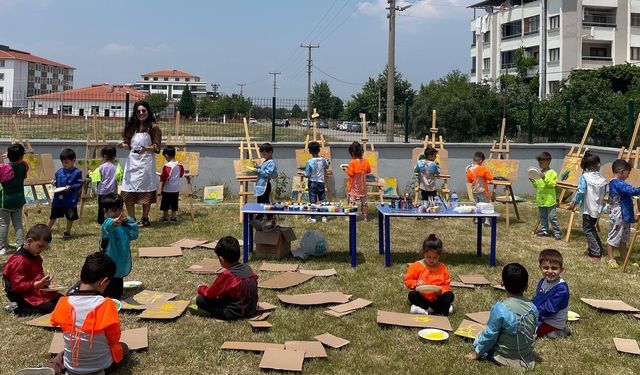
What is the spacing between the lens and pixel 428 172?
11094 mm

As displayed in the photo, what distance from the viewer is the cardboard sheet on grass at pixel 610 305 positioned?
615 cm

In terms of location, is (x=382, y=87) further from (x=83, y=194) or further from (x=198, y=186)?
(x=83, y=194)

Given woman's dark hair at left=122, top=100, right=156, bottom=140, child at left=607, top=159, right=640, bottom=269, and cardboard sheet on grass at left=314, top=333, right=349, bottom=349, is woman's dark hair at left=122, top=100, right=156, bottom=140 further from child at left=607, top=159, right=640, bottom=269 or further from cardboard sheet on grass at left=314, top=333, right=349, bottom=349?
child at left=607, top=159, right=640, bottom=269

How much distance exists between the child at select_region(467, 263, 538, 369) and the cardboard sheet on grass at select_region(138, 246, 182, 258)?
5021 millimetres

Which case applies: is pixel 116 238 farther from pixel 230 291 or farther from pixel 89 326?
pixel 89 326

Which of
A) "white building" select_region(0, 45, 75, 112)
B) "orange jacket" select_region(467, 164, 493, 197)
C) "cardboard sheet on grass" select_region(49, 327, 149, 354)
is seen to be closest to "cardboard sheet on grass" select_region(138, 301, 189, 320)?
"cardboard sheet on grass" select_region(49, 327, 149, 354)

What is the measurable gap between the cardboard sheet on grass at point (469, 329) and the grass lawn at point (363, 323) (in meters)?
0.07

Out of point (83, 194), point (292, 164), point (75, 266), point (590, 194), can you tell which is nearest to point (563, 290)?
point (590, 194)

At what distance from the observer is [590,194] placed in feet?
27.9

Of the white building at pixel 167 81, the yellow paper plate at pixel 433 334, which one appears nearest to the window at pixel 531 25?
the yellow paper plate at pixel 433 334

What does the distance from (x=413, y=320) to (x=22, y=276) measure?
385 centimetres

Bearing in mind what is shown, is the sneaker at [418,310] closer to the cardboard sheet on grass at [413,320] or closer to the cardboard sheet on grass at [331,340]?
the cardboard sheet on grass at [413,320]

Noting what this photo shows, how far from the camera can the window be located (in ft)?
167

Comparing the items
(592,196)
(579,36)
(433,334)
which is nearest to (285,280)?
(433,334)
